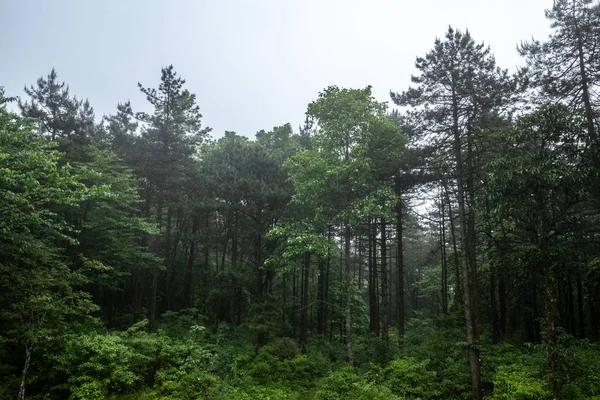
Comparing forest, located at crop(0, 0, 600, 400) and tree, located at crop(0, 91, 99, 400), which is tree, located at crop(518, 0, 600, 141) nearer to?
forest, located at crop(0, 0, 600, 400)

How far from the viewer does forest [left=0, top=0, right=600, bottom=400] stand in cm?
1002

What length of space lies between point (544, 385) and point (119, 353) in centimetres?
1409

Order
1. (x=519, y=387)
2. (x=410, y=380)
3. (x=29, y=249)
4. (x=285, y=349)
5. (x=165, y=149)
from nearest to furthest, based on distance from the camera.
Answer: (x=519, y=387) → (x=29, y=249) → (x=410, y=380) → (x=285, y=349) → (x=165, y=149)

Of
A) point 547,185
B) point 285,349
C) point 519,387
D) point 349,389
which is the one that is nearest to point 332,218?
point 285,349

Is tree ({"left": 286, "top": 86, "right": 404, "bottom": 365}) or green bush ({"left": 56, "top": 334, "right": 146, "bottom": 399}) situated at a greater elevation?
tree ({"left": 286, "top": 86, "right": 404, "bottom": 365})

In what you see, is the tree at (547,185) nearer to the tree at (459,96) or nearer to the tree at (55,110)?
the tree at (459,96)

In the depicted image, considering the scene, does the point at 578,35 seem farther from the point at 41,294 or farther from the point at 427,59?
the point at 41,294

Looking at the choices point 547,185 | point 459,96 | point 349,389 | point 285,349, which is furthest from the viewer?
point 285,349

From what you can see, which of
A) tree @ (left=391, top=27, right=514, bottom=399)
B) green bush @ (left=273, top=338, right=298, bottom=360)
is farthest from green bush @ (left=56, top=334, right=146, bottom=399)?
tree @ (left=391, top=27, right=514, bottom=399)

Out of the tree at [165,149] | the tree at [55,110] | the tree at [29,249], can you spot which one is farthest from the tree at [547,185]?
the tree at [55,110]

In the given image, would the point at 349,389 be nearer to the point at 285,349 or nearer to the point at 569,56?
the point at 285,349

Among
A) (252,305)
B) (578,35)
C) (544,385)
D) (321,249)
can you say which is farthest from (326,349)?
(578,35)

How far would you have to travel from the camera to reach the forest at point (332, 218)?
1002 centimetres

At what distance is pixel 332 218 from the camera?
1585 centimetres
